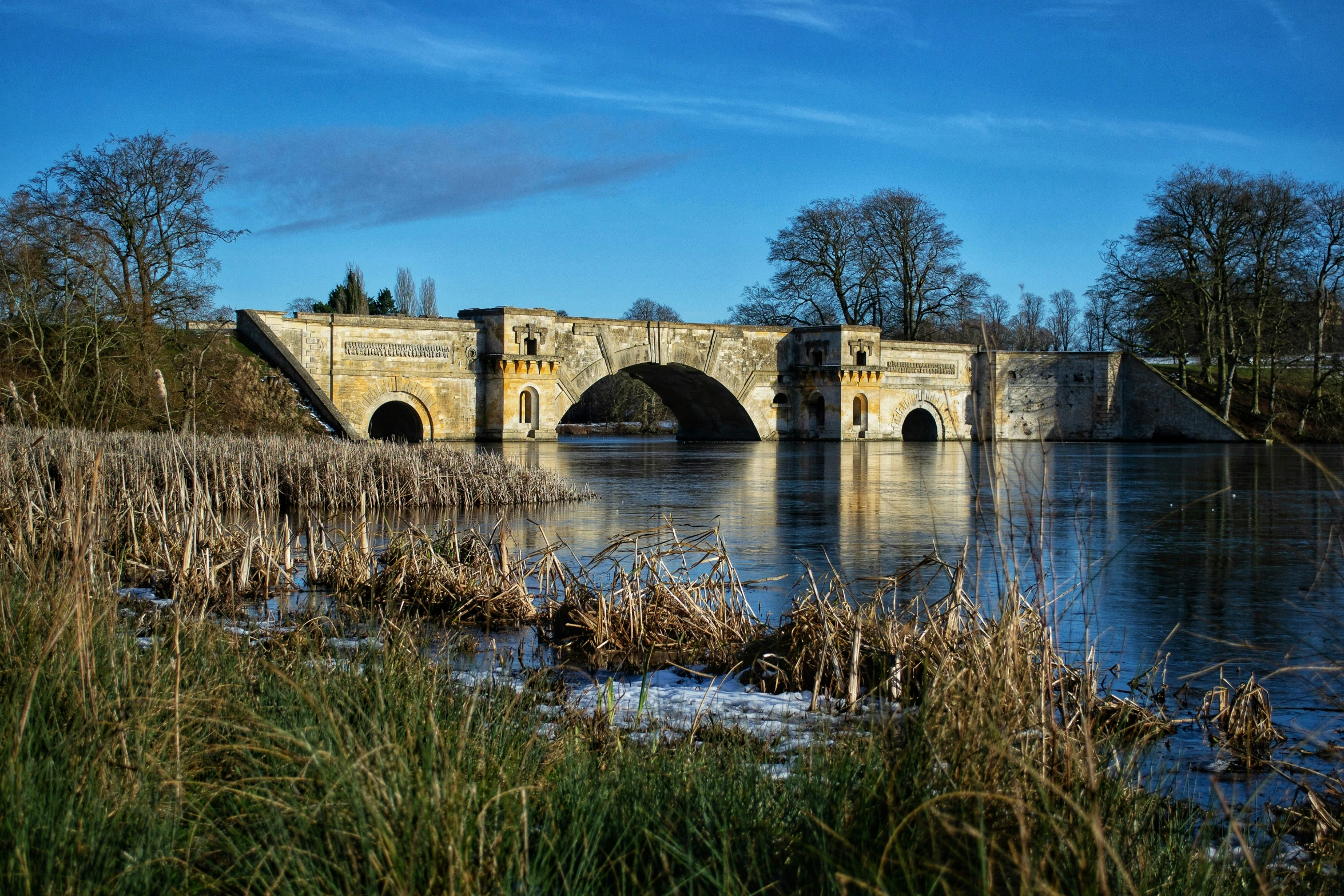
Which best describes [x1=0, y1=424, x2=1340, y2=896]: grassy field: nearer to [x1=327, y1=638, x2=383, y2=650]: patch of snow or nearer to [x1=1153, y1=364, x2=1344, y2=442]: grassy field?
[x1=327, y1=638, x2=383, y2=650]: patch of snow

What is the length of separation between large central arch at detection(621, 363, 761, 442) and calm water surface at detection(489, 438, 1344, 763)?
13882 millimetres

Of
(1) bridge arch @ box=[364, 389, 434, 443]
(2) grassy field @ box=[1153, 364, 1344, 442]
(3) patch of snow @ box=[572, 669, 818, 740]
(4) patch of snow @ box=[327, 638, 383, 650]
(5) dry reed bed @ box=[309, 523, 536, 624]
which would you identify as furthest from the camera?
(2) grassy field @ box=[1153, 364, 1344, 442]

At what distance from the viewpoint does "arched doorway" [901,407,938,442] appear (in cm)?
4325

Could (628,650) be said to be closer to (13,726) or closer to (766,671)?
(766,671)

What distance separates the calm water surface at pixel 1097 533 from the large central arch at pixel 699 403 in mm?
13882

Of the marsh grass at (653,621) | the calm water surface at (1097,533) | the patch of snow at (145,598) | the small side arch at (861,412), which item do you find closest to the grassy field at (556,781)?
the calm water surface at (1097,533)

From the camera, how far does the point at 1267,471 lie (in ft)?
68.5

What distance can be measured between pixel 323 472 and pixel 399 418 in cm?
2459

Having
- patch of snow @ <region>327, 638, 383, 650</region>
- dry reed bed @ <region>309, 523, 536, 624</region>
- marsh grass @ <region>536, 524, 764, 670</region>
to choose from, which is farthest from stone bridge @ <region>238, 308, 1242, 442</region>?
patch of snow @ <region>327, 638, 383, 650</region>

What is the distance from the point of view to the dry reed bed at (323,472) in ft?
36.4

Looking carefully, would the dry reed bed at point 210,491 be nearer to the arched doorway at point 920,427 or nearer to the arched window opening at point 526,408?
the arched window opening at point 526,408

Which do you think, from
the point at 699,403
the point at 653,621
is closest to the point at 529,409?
the point at 699,403

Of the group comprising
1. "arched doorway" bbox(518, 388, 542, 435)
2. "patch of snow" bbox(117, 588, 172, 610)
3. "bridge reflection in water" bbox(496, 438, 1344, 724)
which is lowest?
"bridge reflection in water" bbox(496, 438, 1344, 724)

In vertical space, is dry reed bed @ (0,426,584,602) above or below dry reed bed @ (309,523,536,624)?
above
